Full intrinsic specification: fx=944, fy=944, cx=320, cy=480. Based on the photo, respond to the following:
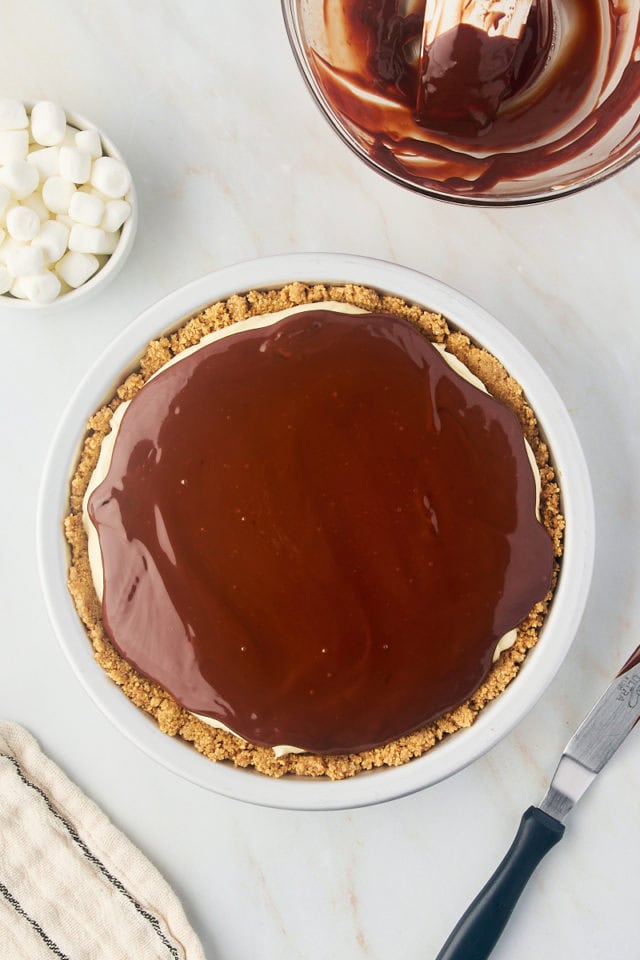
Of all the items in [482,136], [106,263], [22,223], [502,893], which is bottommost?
[502,893]

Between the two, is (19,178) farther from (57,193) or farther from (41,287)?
(41,287)

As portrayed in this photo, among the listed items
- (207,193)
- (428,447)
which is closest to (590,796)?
(428,447)

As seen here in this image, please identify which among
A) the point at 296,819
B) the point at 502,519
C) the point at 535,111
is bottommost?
the point at 296,819

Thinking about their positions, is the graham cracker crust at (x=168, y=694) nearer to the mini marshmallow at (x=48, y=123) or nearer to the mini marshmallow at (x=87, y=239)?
the mini marshmallow at (x=87, y=239)

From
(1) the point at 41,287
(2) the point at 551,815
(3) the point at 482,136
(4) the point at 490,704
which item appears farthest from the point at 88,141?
(2) the point at 551,815

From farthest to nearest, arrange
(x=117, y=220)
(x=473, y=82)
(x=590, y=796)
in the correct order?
(x=590, y=796), (x=117, y=220), (x=473, y=82)

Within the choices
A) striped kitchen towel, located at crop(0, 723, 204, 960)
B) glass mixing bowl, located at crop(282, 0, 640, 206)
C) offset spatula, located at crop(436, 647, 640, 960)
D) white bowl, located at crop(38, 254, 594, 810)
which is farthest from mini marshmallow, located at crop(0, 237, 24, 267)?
offset spatula, located at crop(436, 647, 640, 960)

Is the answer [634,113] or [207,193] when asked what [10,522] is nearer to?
[207,193]

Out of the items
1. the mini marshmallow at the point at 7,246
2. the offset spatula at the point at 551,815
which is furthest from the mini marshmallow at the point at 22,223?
the offset spatula at the point at 551,815
